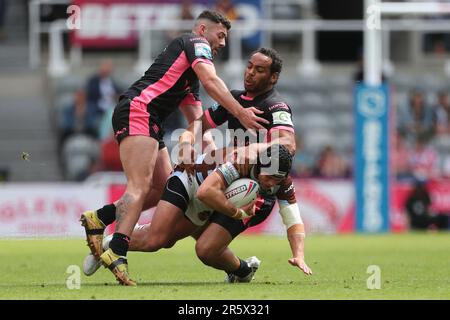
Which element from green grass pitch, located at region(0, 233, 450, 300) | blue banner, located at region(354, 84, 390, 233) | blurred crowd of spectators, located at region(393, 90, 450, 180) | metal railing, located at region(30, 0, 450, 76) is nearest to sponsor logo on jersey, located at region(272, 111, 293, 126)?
green grass pitch, located at region(0, 233, 450, 300)

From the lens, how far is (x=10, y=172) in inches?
876

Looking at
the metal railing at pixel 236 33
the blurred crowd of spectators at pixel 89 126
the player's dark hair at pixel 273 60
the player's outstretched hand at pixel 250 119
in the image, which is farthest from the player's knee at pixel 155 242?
the metal railing at pixel 236 33

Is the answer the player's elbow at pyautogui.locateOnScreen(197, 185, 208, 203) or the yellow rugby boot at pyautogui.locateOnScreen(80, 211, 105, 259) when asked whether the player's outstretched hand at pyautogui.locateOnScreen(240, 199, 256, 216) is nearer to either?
the player's elbow at pyautogui.locateOnScreen(197, 185, 208, 203)

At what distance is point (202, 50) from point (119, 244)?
5.58 ft

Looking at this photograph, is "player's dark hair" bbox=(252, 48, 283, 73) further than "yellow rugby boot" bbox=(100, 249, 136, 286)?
Yes

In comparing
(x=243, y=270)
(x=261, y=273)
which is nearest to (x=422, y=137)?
(x=261, y=273)

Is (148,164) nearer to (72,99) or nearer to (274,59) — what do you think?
(274,59)

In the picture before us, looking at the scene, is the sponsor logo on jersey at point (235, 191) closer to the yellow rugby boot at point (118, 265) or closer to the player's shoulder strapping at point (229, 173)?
the player's shoulder strapping at point (229, 173)

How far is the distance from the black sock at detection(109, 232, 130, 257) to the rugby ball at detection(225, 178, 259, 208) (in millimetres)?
879

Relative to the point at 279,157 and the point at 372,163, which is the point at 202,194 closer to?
the point at 279,157

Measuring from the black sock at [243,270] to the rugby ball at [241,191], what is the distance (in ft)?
2.02

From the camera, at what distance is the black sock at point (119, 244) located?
9.65m

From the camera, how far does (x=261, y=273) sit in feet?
37.1

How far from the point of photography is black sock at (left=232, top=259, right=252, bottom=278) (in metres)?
10.1
